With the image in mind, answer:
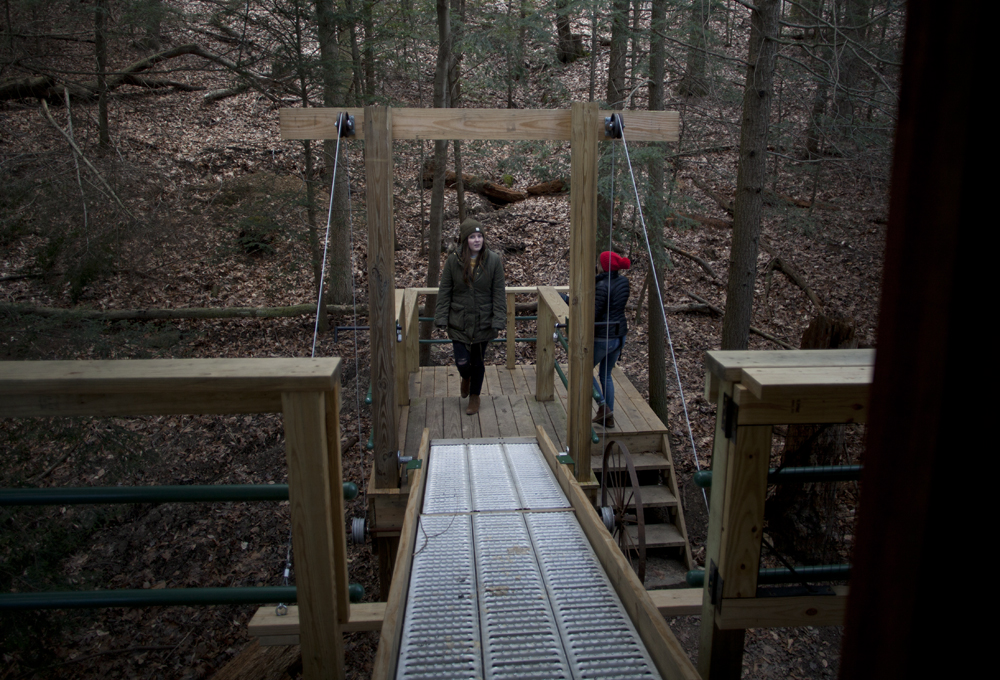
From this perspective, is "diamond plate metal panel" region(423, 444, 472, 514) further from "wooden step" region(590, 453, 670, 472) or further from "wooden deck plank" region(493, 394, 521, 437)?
"wooden step" region(590, 453, 670, 472)

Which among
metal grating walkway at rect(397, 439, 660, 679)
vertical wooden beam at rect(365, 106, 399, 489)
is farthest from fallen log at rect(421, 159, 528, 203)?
metal grating walkway at rect(397, 439, 660, 679)

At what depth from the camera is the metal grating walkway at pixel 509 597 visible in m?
2.26

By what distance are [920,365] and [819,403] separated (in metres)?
0.97

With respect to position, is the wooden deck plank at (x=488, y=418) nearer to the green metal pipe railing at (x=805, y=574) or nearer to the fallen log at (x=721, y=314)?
the green metal pipe railing at (x=805, y=574)

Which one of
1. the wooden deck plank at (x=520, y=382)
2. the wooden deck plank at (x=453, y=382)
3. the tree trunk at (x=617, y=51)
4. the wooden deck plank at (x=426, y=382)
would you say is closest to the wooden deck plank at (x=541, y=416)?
the wooden deck plank at (x=520, y=382)

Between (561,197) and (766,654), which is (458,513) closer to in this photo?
(766,654)

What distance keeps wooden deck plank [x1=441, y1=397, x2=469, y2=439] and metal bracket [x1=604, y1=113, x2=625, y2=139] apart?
119 inches

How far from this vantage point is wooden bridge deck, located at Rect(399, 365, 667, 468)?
6316mm

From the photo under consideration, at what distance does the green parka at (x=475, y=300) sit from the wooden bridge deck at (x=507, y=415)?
2.86 feet

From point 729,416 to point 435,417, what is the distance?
5.07m

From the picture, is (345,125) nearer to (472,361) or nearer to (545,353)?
(472,361)

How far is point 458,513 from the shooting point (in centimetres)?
383

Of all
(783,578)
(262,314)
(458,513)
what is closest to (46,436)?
(458,513)

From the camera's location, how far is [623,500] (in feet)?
18.8
